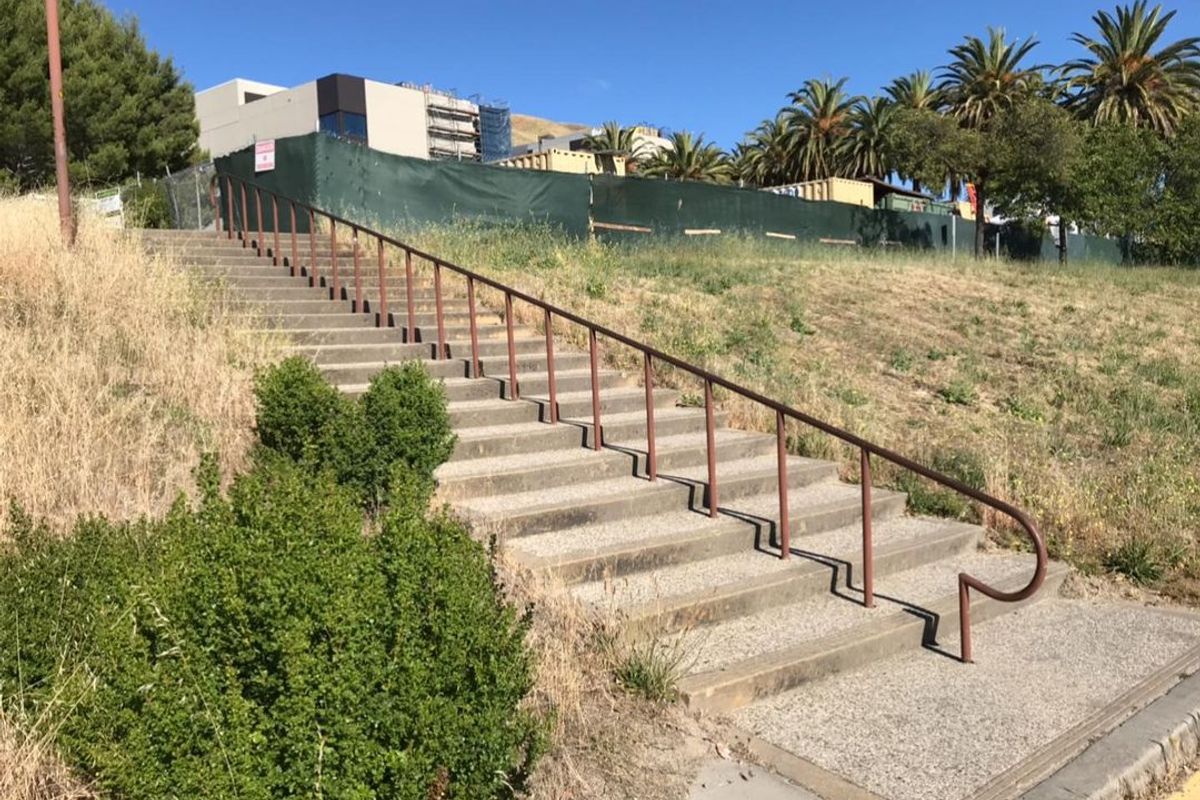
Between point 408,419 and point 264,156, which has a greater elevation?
point 264,156

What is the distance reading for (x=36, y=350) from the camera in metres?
6.37

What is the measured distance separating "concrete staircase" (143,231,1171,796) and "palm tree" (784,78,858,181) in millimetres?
40059

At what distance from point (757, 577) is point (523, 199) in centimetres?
1180

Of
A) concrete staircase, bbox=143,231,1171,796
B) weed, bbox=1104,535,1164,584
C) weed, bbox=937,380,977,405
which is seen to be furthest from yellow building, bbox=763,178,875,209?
weed, bbox=1104,535,1164,584

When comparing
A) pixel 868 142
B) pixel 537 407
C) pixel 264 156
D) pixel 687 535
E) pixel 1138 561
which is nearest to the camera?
pixel 687 535

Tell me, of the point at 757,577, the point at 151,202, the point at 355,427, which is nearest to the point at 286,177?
the point at 151,202

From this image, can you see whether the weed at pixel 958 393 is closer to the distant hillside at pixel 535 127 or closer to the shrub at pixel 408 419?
the shrub at pixel 408 419

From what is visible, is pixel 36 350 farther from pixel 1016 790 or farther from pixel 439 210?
pixel 439 210

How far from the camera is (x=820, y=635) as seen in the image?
461 cm

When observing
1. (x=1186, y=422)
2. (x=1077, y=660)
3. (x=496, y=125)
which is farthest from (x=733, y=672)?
(x=496, y=125)

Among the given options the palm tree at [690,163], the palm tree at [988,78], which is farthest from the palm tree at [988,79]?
the palm tree at [690,163]

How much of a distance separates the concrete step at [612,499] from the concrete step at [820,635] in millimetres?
1243

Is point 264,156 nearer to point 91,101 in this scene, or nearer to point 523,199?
point 523,199

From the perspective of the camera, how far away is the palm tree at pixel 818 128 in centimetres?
4447
